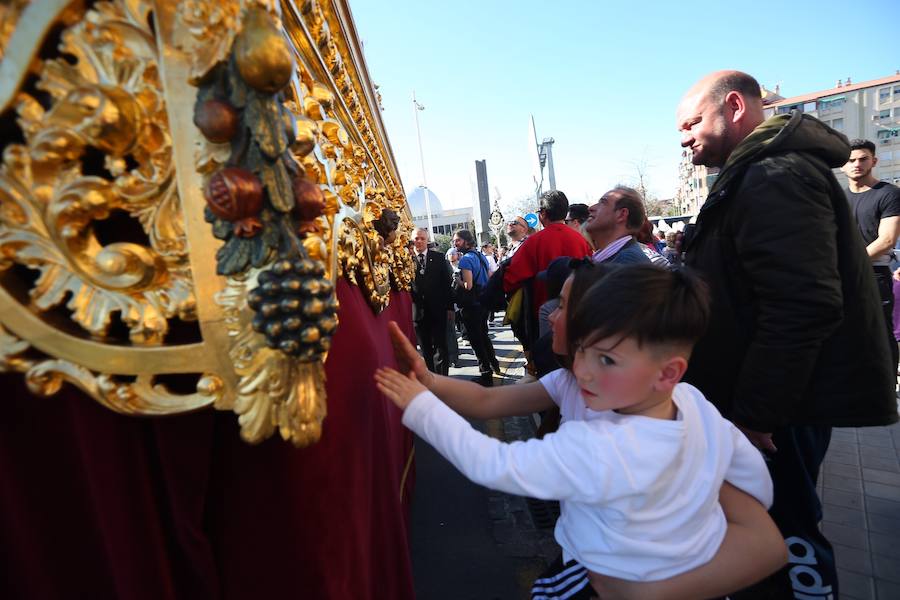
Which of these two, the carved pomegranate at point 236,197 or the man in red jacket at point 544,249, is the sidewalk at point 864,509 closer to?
the man in red jacket at point 544,249

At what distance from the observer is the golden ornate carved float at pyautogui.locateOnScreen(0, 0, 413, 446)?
1.63ft

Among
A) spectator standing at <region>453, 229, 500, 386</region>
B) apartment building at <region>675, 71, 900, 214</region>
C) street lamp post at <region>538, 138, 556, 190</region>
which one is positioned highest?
apartment building at <region>675, 71, 900, 214</region>

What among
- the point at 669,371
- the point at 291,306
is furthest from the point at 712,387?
the point at 291,306

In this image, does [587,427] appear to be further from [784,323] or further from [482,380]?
[482,380]

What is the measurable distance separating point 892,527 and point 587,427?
2233 mm

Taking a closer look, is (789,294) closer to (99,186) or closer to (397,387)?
(397,387)

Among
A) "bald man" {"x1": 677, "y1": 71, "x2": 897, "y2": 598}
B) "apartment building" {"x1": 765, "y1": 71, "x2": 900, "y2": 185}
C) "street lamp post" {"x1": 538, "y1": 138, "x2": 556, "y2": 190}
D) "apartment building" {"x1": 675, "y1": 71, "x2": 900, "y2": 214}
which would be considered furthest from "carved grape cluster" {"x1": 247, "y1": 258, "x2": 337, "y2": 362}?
"apartment building" {"x1": 765, "y1": 71, "x2": 900, "y2": 185}

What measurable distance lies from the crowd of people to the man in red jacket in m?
1.04

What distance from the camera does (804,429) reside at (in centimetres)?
150

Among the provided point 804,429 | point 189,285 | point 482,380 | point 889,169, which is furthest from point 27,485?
point 889,169

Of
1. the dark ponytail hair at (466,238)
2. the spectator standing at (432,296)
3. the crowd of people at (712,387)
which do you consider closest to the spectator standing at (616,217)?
the crowd of people at (712,387)

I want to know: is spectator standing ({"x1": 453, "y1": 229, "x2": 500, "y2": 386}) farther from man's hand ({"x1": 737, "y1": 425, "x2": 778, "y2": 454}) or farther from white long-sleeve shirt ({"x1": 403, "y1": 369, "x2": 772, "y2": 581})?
white long-sleeve shirt ({"x1": 403, "y1": 369, "x2": 772, "y2": 581})

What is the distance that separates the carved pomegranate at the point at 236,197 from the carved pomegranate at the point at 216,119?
0.13 ft

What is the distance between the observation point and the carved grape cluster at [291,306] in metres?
0.51
